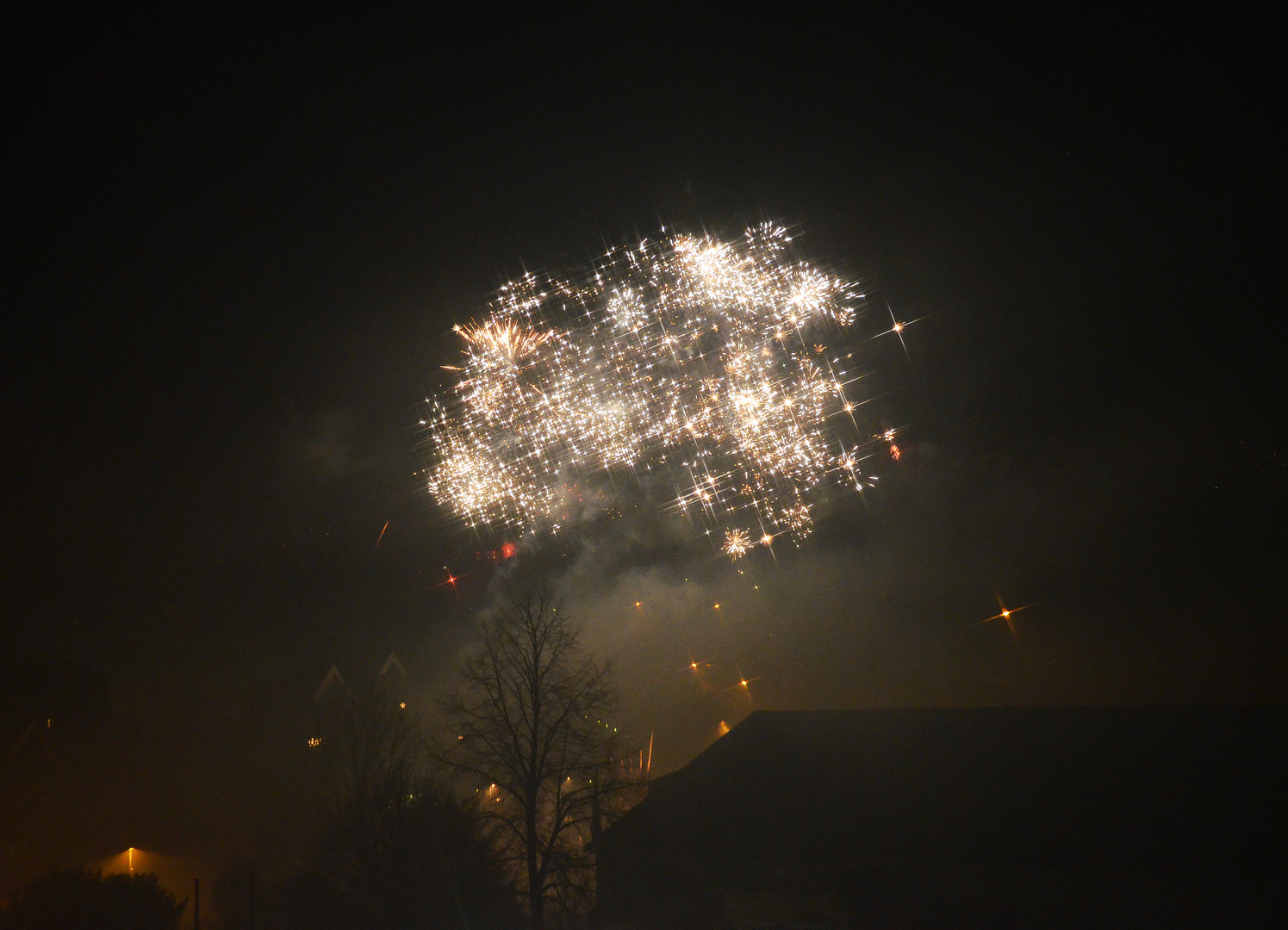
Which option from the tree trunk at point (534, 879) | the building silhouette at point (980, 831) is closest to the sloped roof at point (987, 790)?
the building silhouette at point (980, 831)

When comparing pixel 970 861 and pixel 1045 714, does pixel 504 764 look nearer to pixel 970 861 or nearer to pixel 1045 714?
pixel 970 861

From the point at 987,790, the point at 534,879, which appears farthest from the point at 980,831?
the point at 534,879

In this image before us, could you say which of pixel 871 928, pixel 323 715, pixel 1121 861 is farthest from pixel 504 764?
pixel 323 715

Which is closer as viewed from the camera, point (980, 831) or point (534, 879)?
point (980, 831)

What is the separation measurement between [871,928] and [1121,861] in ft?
15.7

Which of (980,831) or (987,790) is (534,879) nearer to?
(980,831)

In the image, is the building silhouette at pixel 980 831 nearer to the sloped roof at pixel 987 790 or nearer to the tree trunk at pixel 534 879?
the sloped roof at pixel 987 790

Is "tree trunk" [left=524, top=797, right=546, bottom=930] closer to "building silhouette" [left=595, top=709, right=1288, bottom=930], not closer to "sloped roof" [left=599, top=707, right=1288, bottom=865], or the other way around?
"building silhouette" [left=595, top=709, right=1288, bottom=930]

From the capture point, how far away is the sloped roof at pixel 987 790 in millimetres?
12852

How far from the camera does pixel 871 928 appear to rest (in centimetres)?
1304

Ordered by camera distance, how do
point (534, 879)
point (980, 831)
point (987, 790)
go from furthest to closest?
point (987, 790) → point (534, 879) → point (980, 831)

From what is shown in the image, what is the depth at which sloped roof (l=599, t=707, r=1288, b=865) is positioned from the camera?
42.2 ft

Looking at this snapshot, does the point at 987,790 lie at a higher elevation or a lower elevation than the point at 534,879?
higher

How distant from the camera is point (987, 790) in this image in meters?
14.7
